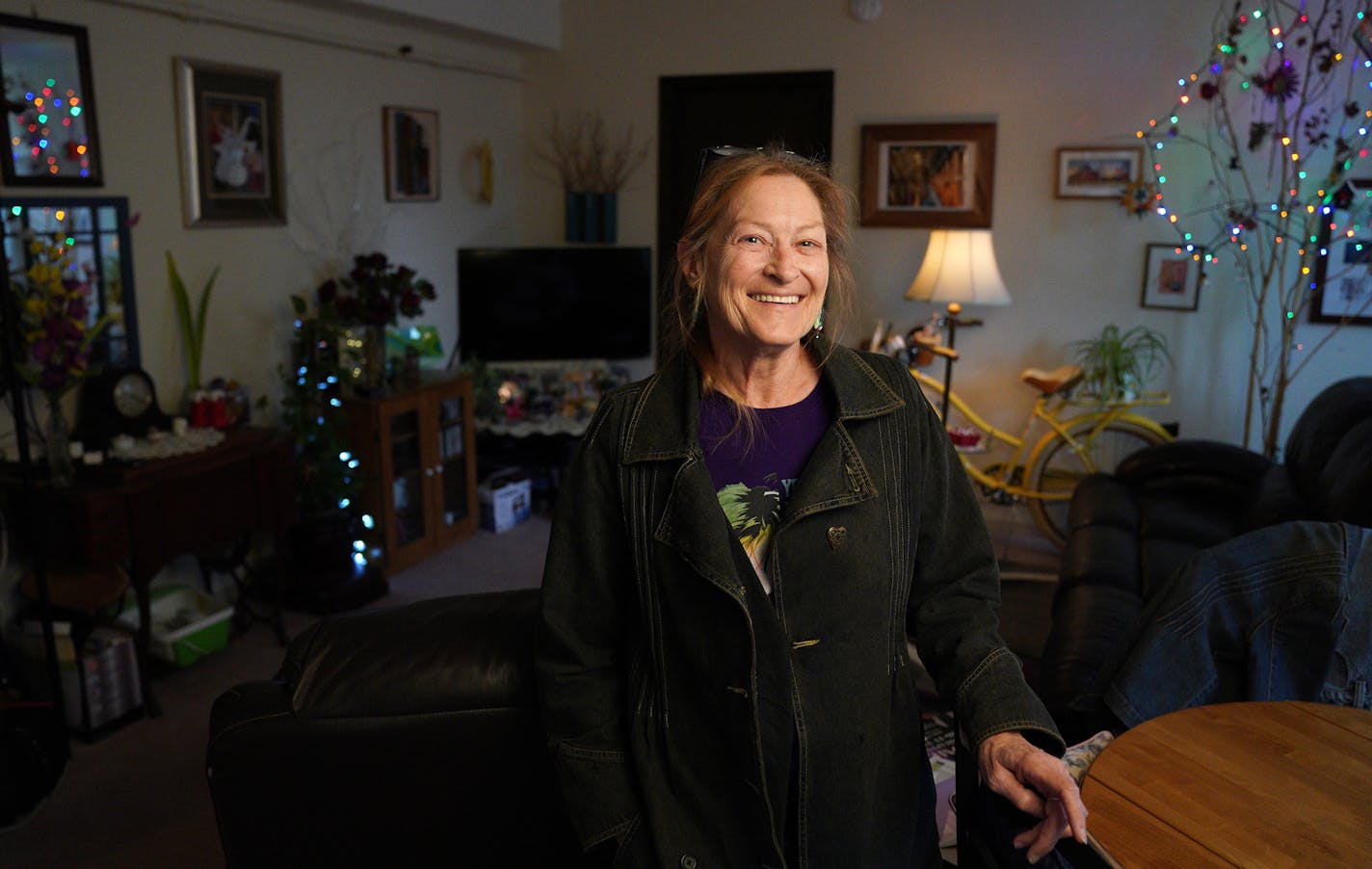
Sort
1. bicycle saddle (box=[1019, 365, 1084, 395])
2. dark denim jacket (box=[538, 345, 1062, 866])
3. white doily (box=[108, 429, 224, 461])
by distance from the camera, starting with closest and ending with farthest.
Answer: dark denim jacket (box=[538, 345, 1062, 866]) < white doily (box=[108, 429, 224, 461]) < bicycle saddle (box=[1019, 365, 1084, 395])

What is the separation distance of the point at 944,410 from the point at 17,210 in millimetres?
3524

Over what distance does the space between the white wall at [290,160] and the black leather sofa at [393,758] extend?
2.45 m

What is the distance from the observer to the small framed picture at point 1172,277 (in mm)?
4621

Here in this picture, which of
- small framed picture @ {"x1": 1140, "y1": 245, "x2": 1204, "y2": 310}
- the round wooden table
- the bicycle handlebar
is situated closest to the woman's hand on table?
the round wooden table

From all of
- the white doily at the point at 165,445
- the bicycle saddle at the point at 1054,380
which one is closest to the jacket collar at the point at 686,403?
the white doily at the point at 165,445

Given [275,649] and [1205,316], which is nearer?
[275,649]

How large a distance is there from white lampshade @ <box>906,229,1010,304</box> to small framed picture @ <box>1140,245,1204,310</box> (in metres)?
0.63

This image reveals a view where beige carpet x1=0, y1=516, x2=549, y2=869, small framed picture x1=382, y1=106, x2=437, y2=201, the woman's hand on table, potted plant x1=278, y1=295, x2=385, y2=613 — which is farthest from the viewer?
small framed picture x1=382, y1=106, x2=437, y2=201

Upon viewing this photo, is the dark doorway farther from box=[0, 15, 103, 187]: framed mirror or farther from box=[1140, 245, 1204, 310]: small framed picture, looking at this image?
box=[0, 15, 103, 187]: framed mirror

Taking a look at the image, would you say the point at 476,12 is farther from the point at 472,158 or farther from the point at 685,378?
the point at 685,378

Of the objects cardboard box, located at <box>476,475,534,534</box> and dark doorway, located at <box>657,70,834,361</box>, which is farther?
dark doorway, located at <box>657,70,834,361</box>

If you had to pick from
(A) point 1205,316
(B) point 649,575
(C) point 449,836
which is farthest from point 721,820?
(A) point 1205,316

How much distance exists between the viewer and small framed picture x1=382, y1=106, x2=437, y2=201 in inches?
189

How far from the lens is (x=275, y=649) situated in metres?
3.78
